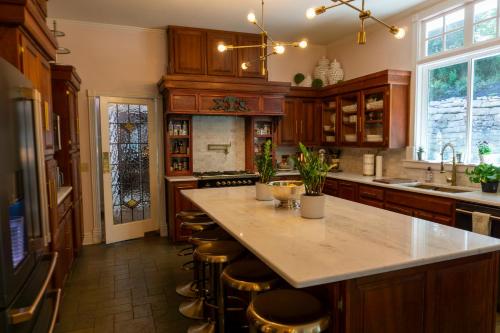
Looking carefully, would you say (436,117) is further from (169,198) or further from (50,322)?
(50,322)

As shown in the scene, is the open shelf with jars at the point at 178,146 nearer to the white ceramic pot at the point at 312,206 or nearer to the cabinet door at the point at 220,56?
the cabinet door at the point at 220,56

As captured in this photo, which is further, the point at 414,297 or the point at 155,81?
the point at 155,81

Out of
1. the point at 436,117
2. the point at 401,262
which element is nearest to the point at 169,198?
the point at 436,117

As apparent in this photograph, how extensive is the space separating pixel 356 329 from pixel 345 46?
5.24m

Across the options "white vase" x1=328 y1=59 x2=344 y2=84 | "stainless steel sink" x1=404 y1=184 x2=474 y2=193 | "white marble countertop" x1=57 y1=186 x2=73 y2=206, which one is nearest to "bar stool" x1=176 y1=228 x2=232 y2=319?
"white marble countertop" x1=57 y1=186 x2=73 y2=206

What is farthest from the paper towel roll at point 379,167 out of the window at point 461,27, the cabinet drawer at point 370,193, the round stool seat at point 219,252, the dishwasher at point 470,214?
the round stool seat at point 219,252

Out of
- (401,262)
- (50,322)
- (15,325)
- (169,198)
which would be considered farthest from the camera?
(169,198)

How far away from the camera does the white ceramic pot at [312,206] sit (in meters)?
2.31

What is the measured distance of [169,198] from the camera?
517cm

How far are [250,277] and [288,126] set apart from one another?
13.6ft

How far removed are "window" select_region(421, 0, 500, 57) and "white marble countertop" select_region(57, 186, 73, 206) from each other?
175 inches

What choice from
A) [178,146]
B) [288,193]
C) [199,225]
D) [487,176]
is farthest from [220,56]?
[487,176]

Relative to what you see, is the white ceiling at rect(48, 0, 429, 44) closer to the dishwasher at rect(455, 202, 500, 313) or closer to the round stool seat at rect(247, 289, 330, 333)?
the dishwasher at rect(455, 202, 500, 313)

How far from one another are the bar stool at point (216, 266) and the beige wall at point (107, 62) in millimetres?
3077
